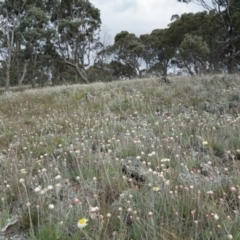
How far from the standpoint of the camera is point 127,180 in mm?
2781

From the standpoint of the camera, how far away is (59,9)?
25500mm

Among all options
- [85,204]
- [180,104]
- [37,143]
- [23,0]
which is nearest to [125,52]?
[23,0]

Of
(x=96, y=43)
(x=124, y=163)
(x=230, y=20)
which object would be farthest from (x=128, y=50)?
(x=124, y=163)

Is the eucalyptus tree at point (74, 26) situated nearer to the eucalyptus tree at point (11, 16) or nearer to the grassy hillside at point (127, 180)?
the eucalyptus tree at point (11, 16)

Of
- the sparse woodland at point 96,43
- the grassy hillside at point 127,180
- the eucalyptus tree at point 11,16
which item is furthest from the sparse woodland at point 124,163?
the eucalyptus tree at point 11,16

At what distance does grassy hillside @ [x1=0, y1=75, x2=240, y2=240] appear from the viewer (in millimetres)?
1964

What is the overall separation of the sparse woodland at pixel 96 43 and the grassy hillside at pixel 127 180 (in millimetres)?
11448

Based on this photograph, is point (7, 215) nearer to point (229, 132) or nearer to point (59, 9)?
point (229, 132)

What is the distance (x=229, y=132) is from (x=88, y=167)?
2.10 m

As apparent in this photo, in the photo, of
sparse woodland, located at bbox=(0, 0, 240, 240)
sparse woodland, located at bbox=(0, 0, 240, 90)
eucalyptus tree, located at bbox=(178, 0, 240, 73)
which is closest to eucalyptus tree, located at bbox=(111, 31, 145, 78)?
sparse woodland, located at bbox=(0, 0, 240, 90)

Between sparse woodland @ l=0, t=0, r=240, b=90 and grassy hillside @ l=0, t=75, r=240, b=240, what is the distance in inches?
451

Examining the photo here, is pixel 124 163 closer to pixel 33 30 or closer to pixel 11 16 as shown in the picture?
pixel 33 30

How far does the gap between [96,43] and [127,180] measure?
1106 inches

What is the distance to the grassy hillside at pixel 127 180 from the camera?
1.96 meters
